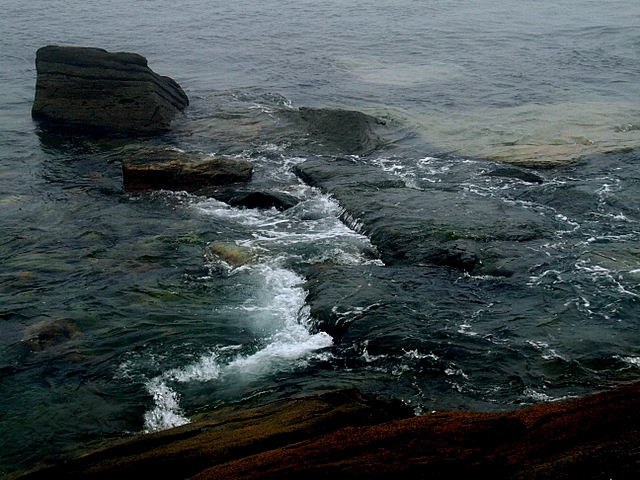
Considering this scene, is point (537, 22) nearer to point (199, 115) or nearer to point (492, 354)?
point (199, 115)

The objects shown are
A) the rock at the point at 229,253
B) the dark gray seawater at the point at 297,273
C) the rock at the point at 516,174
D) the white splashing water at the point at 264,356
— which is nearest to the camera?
the white splashing water at the point at 264,356

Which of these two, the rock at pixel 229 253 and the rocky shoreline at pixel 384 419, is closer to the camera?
the rocky shoreline at pixel 384 419

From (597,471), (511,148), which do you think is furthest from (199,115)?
(597,471)

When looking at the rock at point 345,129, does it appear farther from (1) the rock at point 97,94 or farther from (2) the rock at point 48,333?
(2) the rock at point 48,333

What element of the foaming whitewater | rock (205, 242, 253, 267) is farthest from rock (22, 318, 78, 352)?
rock (205, 242, 253, 267)

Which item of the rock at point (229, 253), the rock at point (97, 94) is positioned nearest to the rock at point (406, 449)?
the rock at point (229, 253)

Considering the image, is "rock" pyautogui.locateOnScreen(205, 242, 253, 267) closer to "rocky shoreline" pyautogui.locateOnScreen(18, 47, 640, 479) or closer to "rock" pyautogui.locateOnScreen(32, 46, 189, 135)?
"rocky shoreline" pyautogui.locateOnScreen(18, 47, 640, 479)

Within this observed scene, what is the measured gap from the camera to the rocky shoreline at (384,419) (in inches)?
178

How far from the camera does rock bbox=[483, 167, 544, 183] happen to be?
1562 cm

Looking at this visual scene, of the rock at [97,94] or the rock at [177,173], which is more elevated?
the rock at [97,94]

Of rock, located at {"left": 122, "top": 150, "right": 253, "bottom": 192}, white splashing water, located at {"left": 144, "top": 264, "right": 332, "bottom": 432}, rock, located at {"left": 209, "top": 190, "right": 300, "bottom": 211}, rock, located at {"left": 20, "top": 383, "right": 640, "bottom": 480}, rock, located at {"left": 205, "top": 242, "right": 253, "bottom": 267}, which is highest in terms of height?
rock, located at {"left": 20, "top": 383, "right": 640, "bottom": 480}

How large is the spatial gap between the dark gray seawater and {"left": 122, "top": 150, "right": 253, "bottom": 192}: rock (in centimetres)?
51

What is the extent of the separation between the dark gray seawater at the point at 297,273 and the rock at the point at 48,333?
3.1 inches

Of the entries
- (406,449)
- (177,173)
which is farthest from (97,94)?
(406,449)
